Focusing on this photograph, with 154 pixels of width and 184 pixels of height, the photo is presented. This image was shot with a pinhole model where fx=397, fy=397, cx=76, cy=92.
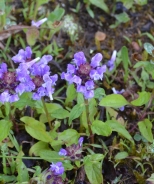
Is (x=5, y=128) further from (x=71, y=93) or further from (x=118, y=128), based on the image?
(x=118, y=128)

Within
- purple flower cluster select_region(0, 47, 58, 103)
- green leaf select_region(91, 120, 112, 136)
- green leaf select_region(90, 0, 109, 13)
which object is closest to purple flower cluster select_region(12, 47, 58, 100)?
→ purple flower cluster select_region(0, 47, 58, 103)

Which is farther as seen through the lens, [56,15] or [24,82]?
[56,15]

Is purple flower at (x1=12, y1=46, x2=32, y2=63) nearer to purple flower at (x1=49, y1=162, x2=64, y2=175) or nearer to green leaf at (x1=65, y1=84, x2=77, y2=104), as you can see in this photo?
green leaf at (x1=65, y1=84, x2=77, y2=104)

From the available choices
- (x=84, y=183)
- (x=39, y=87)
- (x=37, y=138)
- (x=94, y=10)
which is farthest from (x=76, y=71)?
(x=94, y=10)

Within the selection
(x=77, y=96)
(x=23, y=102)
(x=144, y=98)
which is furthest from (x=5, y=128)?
(x=144, y=98)

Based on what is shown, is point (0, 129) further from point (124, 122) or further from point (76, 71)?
point (124, 122)

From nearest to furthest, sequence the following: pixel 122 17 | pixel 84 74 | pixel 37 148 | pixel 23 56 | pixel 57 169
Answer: pixel 84 74 < pixel 57 169 < pixel 23 56 < pixel 37 148 < pixel 122 17
